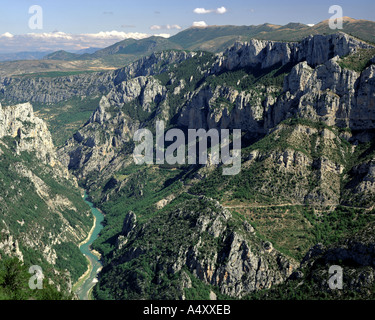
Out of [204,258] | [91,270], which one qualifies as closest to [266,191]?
[204,258]

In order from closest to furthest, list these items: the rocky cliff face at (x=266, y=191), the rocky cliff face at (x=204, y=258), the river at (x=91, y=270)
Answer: the rocky cliff face at (x=204, y=258), the rocky cliff face at (x=266, y=191), the river at (x=91, y=270)

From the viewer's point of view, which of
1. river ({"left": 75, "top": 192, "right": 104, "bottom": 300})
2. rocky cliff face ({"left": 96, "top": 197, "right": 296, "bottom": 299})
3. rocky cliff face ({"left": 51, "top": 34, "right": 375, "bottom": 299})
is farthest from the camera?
river ({"left": 75, "top": 192, "right": 104, "bottom": 300})

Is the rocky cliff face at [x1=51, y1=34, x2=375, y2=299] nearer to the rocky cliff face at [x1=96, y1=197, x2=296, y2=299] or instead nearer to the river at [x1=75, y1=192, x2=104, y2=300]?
the rocky cliff face at [x1=96, y1=197, x2=296, y2=299]

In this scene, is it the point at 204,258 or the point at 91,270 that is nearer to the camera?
the point at 204,258

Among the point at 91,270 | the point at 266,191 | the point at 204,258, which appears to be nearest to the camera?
the point at 204,258

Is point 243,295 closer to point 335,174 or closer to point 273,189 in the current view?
point 273,189

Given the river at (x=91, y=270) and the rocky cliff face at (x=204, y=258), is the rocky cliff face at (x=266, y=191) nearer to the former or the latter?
the rocky cliff face at (x=204, y=258)

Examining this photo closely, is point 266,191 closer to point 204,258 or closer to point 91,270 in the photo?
point 204,258

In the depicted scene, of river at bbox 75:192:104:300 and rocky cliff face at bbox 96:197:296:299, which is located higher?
rocky cliff face at bbox 96:197:296:299

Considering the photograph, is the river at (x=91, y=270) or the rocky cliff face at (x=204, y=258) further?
the river at (x=91, y=270)

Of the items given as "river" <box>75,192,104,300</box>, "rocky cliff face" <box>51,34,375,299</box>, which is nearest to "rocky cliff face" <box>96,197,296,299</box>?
"rocky cliff face" <box>51,34,375,299</box>

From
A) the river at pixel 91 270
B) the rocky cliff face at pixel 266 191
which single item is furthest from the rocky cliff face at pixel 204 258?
the river at pixel 91 270
